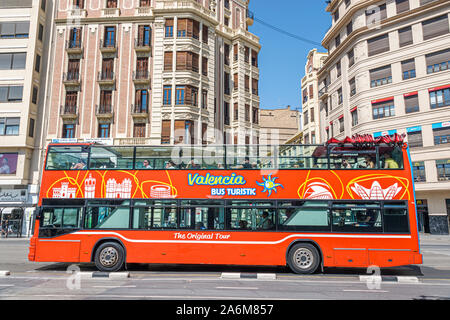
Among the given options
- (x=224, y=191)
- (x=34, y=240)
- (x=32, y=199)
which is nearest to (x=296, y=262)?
(x=224, y=191)

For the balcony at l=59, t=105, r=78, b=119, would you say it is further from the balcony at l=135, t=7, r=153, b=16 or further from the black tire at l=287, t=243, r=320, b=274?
the black tire at l=287, t=243, r=320, b=274

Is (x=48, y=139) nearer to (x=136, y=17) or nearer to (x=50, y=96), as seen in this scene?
(x=50, y=96)

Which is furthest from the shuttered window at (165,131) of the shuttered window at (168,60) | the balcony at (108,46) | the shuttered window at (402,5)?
the shuttered window at (402,5)

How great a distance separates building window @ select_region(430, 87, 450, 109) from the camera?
96.1ft

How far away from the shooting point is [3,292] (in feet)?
26.0

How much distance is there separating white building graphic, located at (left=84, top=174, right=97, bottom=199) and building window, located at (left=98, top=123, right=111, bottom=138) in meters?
20.3

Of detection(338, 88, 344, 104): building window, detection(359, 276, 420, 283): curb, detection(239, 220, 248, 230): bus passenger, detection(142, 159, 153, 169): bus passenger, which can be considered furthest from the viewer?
detection(338, 88, 344, 104): building window

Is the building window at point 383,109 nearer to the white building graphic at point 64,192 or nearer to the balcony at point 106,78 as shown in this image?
the balcony at point 106,78

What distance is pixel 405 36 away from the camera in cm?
3222

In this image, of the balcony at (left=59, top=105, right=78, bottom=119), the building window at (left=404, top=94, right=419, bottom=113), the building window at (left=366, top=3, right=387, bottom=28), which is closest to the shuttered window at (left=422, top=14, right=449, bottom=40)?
the building window at (left=366, top=3, right=387, bottom=28)

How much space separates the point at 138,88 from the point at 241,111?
35.9 ft

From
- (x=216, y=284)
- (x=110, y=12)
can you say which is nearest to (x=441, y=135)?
(x=216, y=284)

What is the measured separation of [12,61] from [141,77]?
12.5 meters
